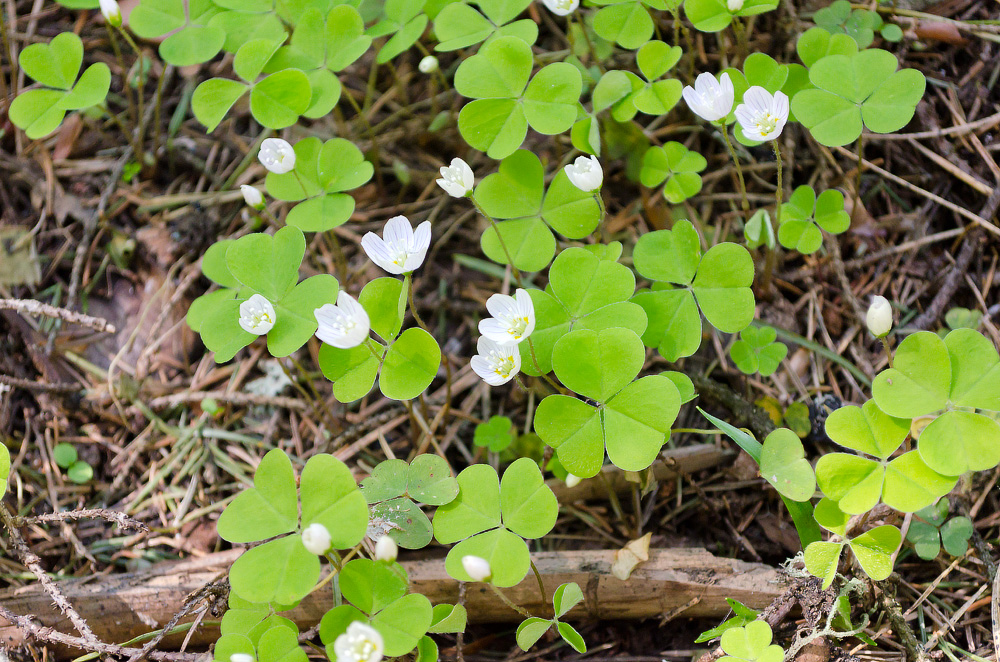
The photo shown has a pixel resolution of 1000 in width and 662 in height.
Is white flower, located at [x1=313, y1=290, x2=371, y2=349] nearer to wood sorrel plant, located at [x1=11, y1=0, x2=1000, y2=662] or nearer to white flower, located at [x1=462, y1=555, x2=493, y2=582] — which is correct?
wood sorrel plant, located at [x1=11, y1=0, x2=1000, y2=662]

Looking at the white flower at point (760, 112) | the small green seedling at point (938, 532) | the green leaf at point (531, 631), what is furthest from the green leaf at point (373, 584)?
the white flower at point (760, 112)

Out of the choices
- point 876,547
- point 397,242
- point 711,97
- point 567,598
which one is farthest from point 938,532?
point 397,242

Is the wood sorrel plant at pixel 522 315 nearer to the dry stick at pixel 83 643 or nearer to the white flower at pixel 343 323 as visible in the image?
the white flower at pixel 343 323

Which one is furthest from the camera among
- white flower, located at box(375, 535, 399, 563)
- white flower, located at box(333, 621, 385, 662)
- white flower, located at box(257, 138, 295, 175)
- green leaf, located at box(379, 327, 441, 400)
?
white flower, located at box(257, 138, 295, 175)

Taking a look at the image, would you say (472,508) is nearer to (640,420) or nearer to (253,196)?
(640,420)

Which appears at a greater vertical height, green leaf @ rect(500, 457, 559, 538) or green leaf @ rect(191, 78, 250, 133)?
green leaf @ rect(191, 78, 250, 133)

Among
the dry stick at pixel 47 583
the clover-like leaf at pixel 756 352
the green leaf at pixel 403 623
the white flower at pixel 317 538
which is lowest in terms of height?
the dry stick at pixel 47 583

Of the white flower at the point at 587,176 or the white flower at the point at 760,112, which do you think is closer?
the white flower at the point at 587,176

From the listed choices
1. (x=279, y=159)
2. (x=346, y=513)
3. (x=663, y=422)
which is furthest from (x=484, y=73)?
(x=346, y=513)

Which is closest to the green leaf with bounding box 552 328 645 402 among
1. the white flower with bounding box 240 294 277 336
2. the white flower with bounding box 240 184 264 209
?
the white flower with bounding box 240 294 277 336
